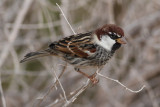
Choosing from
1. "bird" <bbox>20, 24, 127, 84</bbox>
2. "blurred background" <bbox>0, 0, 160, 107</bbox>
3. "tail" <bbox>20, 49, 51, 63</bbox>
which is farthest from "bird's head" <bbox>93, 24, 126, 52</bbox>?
"blurred background" <bbox>0, 0, 160, 107</bbox>

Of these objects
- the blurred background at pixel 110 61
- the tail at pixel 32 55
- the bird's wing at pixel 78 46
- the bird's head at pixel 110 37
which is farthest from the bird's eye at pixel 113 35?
the blurred background at pixel 110 61

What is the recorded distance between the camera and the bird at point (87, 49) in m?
3.81

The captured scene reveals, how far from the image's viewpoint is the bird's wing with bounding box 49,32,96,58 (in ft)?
12.9

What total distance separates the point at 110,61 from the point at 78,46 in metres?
1.37

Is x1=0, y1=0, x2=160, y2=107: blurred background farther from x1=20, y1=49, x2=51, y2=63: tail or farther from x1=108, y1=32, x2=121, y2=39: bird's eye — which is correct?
x1=108, y1=32, x2=121, y2=39: bird's eye

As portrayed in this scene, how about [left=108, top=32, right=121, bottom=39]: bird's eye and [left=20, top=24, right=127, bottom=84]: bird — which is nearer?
[left=108, top=32, right=121, bottom=39]: bird's eye

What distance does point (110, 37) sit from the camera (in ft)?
12.3

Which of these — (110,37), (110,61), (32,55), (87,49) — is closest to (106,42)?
(110,37)

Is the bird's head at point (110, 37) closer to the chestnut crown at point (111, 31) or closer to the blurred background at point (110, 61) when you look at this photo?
the chestnut crown at point (111, 31)

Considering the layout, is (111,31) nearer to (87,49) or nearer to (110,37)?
(110,37)

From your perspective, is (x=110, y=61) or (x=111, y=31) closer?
(x=111, y=31)

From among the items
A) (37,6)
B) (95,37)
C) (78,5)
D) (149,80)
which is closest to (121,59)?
(149,80)

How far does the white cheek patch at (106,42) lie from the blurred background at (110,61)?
123cm

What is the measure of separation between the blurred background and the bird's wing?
1.21 m
